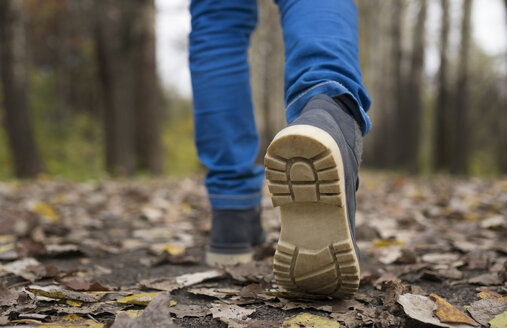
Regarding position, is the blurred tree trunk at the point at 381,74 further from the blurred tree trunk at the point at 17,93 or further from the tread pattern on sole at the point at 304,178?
the tread pattern on sole at the point at 304,178

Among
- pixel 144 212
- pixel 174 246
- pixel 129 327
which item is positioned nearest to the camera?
pixel 129 327

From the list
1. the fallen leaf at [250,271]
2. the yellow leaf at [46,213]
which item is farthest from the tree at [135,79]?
the fallen leaf at [250,271]

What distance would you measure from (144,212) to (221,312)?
6.42ft

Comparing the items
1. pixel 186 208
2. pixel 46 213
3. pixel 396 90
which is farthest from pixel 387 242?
pixel 396 90

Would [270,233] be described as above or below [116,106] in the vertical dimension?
below

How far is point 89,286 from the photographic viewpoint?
1368 millimetres

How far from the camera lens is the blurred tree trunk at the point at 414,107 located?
1340cm

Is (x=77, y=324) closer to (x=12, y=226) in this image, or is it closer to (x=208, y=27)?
(x=208, y=27)

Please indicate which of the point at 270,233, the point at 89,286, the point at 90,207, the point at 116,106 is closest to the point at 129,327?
the point at 89,286

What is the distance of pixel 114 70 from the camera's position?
8703mm

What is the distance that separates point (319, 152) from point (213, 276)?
65 centimetres

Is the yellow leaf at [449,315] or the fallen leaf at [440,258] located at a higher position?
the yellow leaf at [449,315]

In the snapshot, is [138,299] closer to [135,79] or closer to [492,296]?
[492,296]

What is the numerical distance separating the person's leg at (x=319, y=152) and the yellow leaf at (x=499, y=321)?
0.30m
